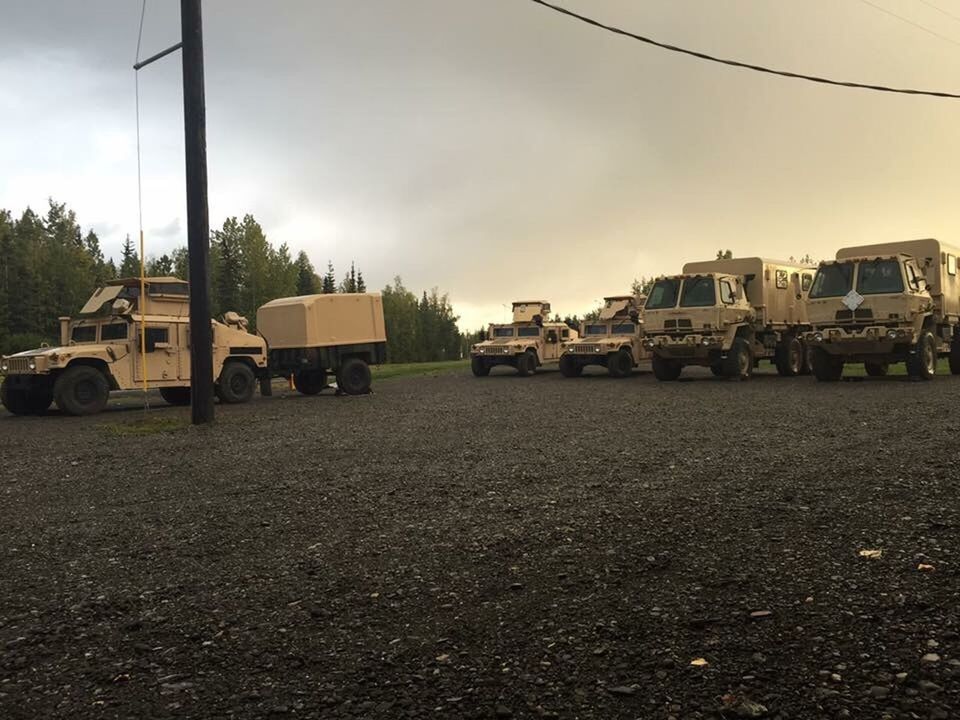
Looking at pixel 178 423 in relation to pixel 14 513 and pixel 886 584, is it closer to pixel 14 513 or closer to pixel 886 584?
pixel 14 513

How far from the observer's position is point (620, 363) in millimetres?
25891

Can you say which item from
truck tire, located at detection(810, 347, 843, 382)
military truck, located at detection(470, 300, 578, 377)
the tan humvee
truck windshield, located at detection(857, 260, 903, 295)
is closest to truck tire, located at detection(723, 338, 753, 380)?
truck tire, located at detection(810, 347, 843, 382)

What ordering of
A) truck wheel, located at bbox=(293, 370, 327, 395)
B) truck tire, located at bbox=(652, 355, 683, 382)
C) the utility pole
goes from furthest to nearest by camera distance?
truck wheel, located at bbox=(293, 370, 327, 395) < truck tire, located at bbox=(652, 355, 683, 382) < the utility pole

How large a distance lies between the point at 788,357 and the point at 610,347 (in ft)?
17.9

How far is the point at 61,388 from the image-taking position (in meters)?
16.1

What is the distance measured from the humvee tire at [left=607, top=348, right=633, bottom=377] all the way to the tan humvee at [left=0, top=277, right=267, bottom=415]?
37.9ft

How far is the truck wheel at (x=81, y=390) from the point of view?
1611 cm

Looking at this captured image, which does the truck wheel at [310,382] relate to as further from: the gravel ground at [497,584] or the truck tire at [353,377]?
the gravel ground at [497,584]

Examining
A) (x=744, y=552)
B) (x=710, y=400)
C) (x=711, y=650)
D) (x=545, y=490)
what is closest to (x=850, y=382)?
(x=710, y=400)

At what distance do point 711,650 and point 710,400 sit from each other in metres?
12.3

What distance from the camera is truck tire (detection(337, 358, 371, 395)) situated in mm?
21719

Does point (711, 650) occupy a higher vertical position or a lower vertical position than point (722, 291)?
lower

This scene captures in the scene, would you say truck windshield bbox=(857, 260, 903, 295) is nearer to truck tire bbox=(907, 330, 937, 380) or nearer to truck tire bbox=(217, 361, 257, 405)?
truck tire bbox=(907, 330, 937, 380)

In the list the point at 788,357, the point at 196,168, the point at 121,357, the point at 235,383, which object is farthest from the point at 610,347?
the point at 196,168
